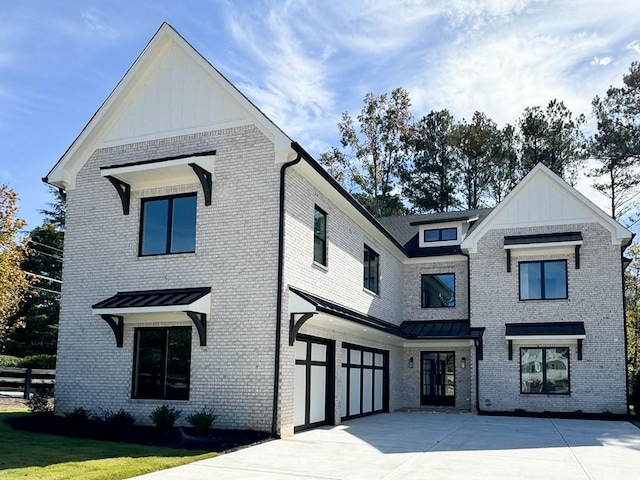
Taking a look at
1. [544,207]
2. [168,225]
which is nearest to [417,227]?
[544,207]

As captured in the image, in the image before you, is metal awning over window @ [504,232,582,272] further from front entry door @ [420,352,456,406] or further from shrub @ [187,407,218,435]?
shrub @ [187,407,218,435]

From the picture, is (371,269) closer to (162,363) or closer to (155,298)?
(162,363)

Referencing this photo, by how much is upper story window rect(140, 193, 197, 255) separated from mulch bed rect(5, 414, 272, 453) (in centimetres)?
414

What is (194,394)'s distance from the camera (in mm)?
13414

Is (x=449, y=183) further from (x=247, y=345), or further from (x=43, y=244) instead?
(x=247, y=345)

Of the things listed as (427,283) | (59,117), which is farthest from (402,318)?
(59,117)

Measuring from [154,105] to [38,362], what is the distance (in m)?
17.6

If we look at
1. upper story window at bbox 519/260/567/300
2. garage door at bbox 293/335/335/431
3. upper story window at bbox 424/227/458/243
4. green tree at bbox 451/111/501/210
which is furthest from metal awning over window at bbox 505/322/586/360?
green tree at bbox 451/111/501/210

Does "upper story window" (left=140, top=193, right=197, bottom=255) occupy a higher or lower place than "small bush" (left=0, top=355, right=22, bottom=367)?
higher

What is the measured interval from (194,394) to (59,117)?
758 centimetres

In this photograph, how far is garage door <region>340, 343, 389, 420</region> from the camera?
1770cm

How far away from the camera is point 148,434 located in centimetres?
1236

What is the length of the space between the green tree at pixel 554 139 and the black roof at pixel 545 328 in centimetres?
1920

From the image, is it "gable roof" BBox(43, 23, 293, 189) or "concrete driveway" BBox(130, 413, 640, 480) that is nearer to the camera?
"concrete driveway" BBox(130, 413, 640, 480)
